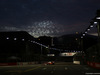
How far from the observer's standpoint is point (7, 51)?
8719cm

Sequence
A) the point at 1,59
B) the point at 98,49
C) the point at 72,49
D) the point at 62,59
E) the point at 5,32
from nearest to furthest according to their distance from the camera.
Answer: the point at 98,49
the point at 1,59
the point at 5,32
the point at 72,49
the point at 62,59

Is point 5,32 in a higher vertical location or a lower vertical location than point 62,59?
higher

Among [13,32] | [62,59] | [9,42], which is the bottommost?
[62,59]

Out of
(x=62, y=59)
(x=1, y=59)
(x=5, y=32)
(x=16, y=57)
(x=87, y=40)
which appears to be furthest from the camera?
(x=62, y=59)

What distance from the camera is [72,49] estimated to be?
108812 millimetres

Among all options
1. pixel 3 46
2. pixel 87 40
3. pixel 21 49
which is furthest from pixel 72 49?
pixel 3 46

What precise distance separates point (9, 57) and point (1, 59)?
3.05 m

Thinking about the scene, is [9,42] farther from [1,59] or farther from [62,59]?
[62,59]

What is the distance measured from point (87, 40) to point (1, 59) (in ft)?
260

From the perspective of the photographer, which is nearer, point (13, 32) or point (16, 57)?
point (16, 57)

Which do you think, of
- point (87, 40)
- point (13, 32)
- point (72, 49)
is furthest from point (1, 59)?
point (87, 40)

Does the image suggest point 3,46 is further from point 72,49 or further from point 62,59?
point 62,59

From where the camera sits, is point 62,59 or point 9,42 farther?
point 62,59

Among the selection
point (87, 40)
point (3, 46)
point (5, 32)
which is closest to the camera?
point (3, 46)
